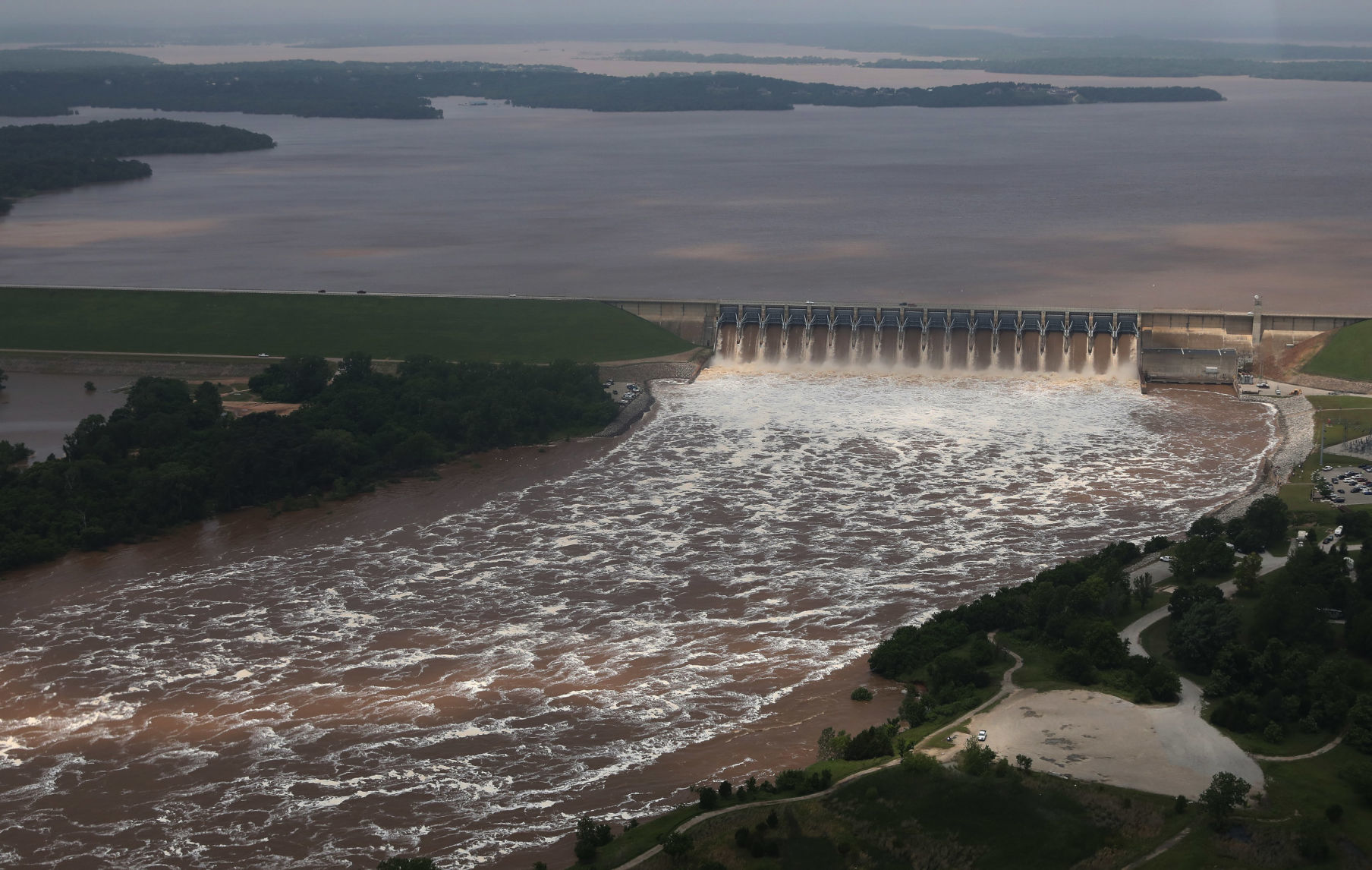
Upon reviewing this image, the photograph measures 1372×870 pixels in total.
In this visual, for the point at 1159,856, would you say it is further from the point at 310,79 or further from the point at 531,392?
the point at 310,79

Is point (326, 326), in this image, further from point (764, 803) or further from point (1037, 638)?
point (764, 803)

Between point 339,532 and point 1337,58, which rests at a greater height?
point 1337,58

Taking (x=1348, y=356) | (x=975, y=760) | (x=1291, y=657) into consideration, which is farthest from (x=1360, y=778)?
(x=1348, y=356)

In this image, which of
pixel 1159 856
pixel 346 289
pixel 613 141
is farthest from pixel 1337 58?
pixel 1159 856

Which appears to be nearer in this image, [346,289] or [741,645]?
[741,645]

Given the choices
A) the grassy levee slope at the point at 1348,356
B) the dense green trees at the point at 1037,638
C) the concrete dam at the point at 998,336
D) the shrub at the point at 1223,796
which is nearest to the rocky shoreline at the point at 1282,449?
the grassy levee slope at the point at 1348,356

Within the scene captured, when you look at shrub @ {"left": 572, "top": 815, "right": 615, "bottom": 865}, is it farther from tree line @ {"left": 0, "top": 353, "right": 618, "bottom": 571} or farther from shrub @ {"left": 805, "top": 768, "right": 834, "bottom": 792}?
tree line @ {"left": 0, "top": 353, "right": 618, "bottom": 571}
